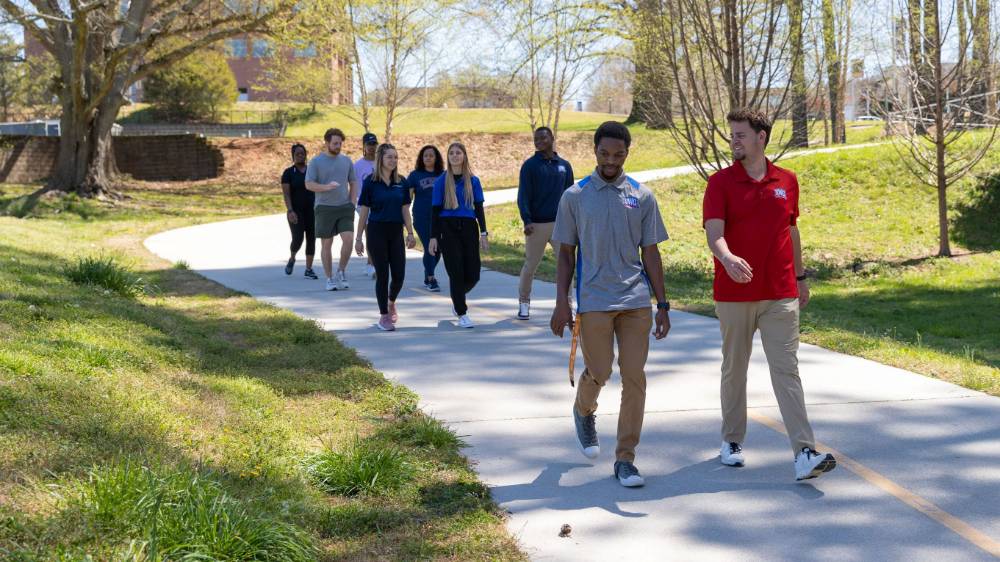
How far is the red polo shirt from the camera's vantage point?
5684 mm

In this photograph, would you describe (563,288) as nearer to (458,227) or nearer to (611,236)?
(611,236)

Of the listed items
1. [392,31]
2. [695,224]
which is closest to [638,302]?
[695,224]

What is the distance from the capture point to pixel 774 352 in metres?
5.71

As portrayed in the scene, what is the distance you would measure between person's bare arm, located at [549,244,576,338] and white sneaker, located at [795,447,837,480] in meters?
1.37

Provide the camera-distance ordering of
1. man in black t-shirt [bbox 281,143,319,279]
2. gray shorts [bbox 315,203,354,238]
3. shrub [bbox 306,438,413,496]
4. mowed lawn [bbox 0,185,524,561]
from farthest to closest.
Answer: man in black t-shirt [bbox 281,143,319,279], gray shorts [bbox 315,203,354,238], shrub [bbox 306,438,413,496], mowed lawn [bbox 0,185,524,561]

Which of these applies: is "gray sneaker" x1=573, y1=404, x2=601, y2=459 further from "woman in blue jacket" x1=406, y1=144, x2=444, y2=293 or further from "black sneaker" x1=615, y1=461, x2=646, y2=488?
"woman in blue jacket" x1=406, y1=144, x2=444, y2=293

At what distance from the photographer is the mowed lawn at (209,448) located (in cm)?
425

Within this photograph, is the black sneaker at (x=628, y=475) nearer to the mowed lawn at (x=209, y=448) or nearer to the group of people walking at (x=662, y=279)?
the group of people walking at (x=662, y=279)

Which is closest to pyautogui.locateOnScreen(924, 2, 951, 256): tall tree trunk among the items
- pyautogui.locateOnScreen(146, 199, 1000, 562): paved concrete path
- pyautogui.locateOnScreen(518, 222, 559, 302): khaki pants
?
pyautogui.locateOnScreen(146, 199, 1000, 562): paved concrete path

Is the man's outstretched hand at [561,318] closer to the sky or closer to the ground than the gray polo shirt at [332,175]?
closer to the ground

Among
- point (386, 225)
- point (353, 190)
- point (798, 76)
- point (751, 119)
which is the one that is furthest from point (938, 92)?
point (751, 119)

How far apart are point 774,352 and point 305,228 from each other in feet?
33.0

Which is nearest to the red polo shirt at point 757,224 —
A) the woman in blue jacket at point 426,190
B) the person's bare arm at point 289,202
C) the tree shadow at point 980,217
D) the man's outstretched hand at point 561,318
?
the man's outstretched hand at point 561,318

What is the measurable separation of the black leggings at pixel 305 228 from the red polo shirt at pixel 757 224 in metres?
9.45
